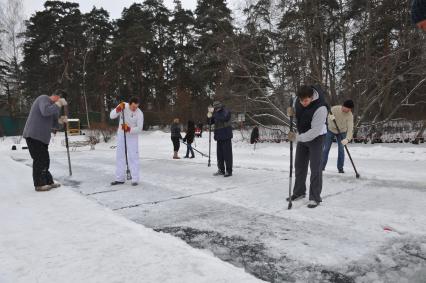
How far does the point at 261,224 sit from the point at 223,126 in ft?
12.9

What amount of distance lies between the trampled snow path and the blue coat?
364cm

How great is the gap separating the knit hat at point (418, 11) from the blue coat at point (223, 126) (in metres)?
5.39

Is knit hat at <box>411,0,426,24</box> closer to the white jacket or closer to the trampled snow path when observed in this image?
the trampled snow path

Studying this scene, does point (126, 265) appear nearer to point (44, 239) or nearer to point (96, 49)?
point (44, 239)

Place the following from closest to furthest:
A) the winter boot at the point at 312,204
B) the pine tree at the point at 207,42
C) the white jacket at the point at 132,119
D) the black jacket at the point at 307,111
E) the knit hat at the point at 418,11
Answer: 1. the knit hat at the point at 418,11
2. the winter boot at the point at 312,204
3. the black jacket at the point at 307,111
4. the white jacket at the point at 132,119
5. the pine tree at the point at 207,42

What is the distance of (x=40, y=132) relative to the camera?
20.2ft

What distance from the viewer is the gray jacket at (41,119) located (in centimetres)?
610

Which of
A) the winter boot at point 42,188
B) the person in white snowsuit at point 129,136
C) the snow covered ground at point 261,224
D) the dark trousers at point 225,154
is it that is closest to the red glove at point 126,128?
the person in white snowsuit at point 129,136

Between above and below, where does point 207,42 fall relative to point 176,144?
above

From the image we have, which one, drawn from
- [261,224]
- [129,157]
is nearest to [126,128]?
[129,157]

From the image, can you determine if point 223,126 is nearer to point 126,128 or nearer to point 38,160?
point 126,128

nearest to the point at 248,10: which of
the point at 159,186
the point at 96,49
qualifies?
the point at 159,186

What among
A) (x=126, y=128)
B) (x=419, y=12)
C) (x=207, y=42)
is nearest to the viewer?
(x=419, y=12)

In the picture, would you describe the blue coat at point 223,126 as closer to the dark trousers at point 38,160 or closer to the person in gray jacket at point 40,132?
the person in gray jacket at point 40,132
